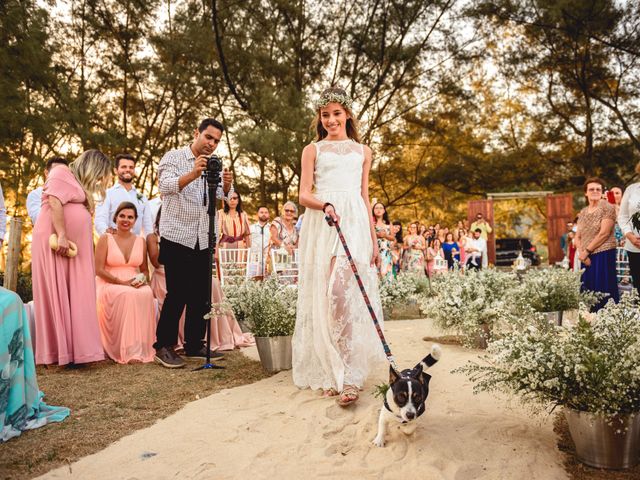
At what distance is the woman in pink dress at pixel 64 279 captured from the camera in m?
4.75

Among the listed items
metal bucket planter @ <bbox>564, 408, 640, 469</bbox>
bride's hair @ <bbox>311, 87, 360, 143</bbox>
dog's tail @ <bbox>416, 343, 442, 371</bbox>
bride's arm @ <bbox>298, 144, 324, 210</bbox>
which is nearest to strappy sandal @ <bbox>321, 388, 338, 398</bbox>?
dog's tail @ <bbox>416, 343, 442, 371</bbox>

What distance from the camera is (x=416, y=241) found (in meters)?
12.9

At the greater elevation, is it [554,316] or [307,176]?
[307,176]

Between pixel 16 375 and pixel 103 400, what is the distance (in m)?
0.81

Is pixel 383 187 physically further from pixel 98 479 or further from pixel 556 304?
pixel 98 479

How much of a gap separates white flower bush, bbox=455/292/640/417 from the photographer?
9.64 ft

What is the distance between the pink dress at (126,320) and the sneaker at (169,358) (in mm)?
364

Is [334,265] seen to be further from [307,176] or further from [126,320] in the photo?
[126,320]

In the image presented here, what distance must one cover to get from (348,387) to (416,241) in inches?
380

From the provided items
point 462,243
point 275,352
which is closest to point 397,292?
point 275,352

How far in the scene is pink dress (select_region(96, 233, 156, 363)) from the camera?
5.27 metres

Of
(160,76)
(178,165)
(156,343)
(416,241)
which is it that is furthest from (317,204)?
(160,76)

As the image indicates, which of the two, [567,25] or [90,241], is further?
[567,25]

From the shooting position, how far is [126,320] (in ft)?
17.3
